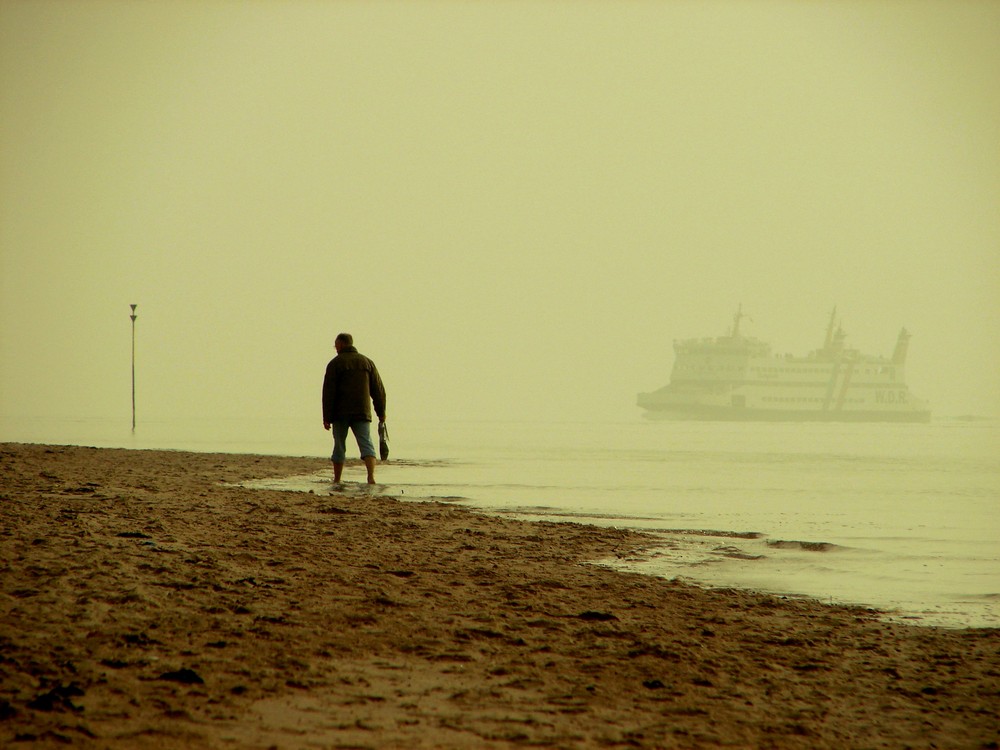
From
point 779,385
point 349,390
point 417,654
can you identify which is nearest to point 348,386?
point 349,390

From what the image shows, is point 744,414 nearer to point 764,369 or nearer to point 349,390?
point 764,369

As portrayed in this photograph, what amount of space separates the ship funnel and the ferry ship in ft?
0.35

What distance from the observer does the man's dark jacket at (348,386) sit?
1245cm

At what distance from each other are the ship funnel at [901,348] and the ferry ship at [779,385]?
11cm

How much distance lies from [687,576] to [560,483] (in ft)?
30.7

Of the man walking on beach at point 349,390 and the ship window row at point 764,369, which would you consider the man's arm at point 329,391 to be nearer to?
the man walking on beach at point 349,390

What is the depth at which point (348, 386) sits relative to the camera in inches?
490

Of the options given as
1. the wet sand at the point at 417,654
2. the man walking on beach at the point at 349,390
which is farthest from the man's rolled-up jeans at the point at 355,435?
the wet sand at the point at 417,654

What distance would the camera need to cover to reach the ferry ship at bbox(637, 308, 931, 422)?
10225cm

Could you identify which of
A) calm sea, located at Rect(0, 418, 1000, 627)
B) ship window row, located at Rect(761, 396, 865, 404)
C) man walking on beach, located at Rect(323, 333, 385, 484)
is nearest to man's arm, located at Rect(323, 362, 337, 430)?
man walking on beach, located at Rect(323, 333, 385, 484)

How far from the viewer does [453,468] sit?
61.7 feet

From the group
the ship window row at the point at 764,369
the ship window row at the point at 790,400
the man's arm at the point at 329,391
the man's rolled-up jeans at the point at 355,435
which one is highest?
the ship window row at the point at 764,369

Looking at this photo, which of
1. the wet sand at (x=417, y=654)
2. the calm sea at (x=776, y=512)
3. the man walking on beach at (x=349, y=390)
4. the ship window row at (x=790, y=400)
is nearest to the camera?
the wet sand at (x=417, y=654)

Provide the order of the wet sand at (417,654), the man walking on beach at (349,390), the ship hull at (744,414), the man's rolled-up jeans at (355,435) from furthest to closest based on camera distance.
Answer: the ship hull at (744,414)
the man's rolled-up jeans at (355,435)
the man walking on beach at (349,390)
the wet sand at (417,654)
